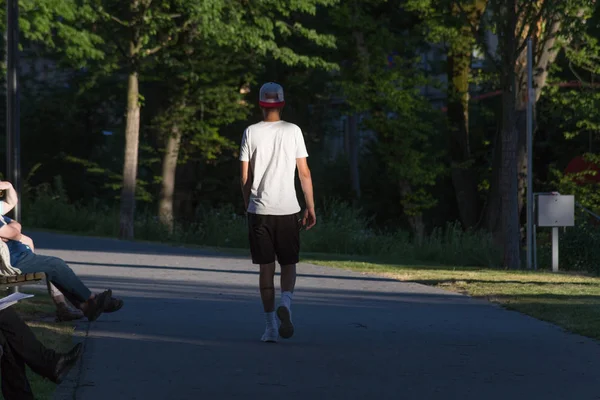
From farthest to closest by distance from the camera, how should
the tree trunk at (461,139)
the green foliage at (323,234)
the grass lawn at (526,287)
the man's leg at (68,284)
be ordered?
1. the tree trunk at (461,139)
2. the green foliage at (323,234)
3. the grass lawn at (526,287)
4. the man's leg at (68,284)

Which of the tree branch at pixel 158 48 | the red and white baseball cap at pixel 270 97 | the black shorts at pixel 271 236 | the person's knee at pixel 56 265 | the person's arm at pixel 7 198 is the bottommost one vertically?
the person's knee at pixel 56 265

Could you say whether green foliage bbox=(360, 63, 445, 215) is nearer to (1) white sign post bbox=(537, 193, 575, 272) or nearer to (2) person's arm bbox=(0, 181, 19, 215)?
(1) white sign post bbox=(537, 193, 575, 272)

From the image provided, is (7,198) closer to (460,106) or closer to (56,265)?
(56,265)

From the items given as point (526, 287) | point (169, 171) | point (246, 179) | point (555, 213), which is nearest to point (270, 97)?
point (246, 179)

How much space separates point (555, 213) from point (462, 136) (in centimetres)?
1881

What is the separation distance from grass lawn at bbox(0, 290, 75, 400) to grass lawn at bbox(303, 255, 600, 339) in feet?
13.1

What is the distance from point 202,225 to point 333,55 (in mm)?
10398

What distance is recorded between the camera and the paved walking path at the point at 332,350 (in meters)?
7.73

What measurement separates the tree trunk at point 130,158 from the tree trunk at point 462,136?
29.3 ft

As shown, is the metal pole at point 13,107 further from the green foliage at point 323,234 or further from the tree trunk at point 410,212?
the tree trunk at point 410,212

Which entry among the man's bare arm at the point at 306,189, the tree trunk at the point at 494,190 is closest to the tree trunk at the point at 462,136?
the tree trunk at the point at 494,190

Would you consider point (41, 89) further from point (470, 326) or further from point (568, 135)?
point (470, 326)

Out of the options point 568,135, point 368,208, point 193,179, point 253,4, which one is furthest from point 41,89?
point 568,135

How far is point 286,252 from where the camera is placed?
9.88 m
